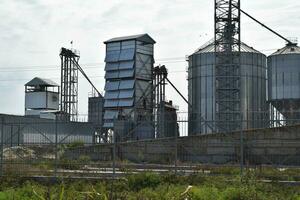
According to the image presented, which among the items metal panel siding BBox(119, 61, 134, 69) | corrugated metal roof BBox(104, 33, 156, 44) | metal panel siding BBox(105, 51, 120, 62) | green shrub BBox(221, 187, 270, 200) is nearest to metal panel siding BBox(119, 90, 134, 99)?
metal panel siding BBox(119, 61, 134, 69)

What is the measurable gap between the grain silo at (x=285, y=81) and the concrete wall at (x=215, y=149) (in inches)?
886

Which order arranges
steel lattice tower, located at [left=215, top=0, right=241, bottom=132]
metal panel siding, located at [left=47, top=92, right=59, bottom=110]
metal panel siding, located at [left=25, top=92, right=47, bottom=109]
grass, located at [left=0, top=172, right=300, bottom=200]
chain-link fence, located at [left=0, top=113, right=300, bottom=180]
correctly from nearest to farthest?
1. grass, located at [left=0, top=172, right=300, bottom=200]
2. chain-link fence, located at [left=0, top=113, right=300, bottom=180]
3. steel lattice tower, located at [left=215, top=0, right=241, bottom=132]
4. metal panel siding, located at [left=25, top=92, right=47, bottom=109]
5. metal panel siding, located at [left=47, top=92, right=59, bottom=110]

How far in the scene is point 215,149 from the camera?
29703 mm

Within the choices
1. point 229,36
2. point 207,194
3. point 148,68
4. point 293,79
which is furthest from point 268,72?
point 207,194

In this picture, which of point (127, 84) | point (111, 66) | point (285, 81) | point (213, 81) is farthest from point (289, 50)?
point (111, 66)

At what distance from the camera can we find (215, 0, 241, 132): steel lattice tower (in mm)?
49375

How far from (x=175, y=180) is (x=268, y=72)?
36701 mm

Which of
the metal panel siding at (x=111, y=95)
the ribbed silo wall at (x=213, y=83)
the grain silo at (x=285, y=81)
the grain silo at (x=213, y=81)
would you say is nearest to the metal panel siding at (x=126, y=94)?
the metal panel siding at (x=111, y=95)

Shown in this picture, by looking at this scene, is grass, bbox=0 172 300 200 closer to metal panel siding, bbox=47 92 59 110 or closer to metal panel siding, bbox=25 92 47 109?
metal panel siding, bbox=25 92 47 109

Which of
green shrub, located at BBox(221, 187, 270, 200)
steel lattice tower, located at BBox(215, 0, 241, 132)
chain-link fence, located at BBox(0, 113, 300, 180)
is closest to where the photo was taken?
green shrub, located at BBox(221, 187, 270, 200)

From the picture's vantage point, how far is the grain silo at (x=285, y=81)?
168ft

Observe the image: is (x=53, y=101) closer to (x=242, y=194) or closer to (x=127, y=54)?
(x=127, y=54)

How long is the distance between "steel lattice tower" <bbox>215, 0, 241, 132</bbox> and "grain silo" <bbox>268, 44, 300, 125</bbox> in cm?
443

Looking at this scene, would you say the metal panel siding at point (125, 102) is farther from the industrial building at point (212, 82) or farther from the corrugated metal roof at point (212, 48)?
the corrugated metal roof at point (212, 48)
